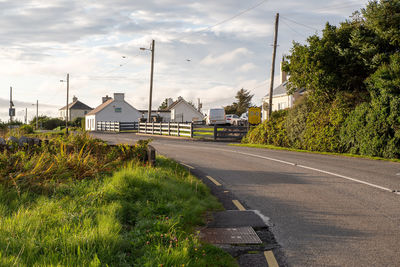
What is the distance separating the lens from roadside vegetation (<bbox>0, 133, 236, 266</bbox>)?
4.34 m

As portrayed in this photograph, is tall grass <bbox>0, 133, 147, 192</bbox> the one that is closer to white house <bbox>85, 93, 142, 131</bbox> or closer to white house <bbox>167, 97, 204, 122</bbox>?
white house <bbox>85, 93, 142, 131</bbox>

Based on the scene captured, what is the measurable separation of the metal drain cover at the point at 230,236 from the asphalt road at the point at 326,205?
1.34 feet

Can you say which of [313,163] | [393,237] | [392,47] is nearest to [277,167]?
[313,163]

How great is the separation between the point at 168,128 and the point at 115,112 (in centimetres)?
3606

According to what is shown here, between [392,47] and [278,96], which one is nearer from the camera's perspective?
[392,47]

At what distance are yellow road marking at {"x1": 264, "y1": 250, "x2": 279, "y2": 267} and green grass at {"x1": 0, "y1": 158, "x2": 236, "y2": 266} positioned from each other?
51 cm

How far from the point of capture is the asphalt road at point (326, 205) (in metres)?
5.16

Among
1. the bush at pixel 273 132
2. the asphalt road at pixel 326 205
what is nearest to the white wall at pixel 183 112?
the bush at pixel 273 132

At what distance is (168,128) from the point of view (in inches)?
1633

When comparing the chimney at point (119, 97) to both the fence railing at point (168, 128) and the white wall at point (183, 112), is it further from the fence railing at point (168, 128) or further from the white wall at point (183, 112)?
the fence railing at point (168, 128)

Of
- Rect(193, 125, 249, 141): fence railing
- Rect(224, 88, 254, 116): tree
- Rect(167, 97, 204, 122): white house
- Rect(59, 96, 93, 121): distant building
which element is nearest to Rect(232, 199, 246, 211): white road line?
Rect(193, 125, 249, 141): fence railing

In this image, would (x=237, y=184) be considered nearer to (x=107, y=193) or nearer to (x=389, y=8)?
(x=107, y=193)

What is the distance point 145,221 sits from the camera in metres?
5.77

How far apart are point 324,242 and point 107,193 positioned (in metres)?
3.91
